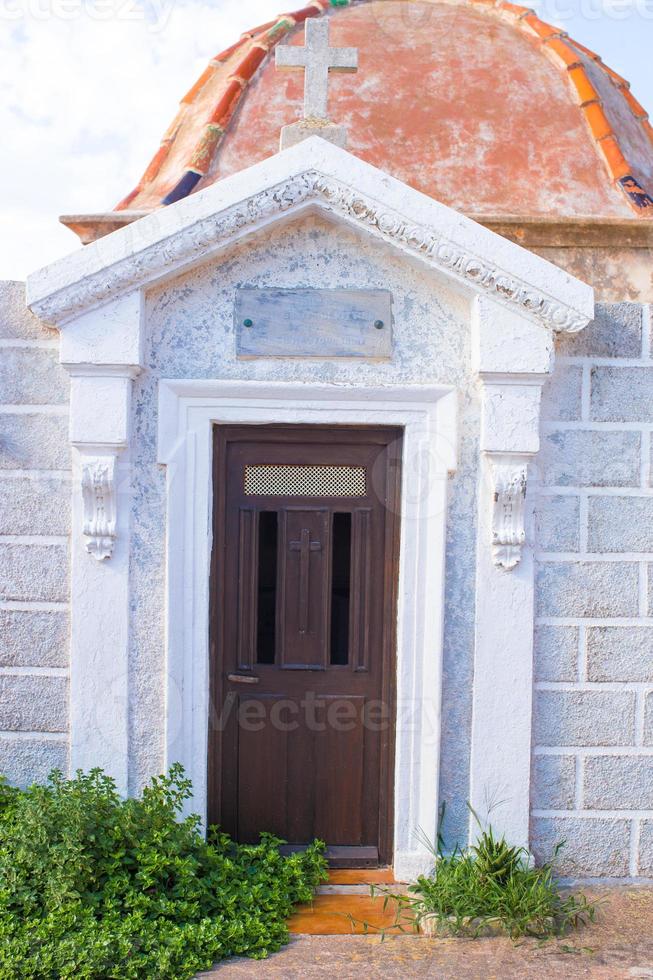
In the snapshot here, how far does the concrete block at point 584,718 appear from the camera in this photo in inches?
191

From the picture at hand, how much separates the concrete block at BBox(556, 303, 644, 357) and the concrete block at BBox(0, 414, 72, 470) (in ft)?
8.90

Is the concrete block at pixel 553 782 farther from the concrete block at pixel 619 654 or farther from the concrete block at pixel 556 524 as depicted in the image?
the concrete block at pixel 556 524

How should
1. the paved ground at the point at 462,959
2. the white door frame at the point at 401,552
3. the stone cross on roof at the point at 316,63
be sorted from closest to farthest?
the paved ground at the point at 462,959 < the white door frame at the point at 401,552 < the stone cross on roof at the point at 316,63

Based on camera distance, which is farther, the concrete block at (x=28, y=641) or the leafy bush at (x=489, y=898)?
the concrete block at (x=28, y=641)

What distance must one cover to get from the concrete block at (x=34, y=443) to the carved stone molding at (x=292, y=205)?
58cm

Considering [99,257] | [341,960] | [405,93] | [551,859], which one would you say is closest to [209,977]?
[341,960]

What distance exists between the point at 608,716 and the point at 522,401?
1.73 metres

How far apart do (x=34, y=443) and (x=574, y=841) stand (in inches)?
139

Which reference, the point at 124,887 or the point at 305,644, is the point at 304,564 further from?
the point at 124,887

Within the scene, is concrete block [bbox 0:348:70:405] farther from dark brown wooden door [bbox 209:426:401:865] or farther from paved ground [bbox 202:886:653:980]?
paved ground [bbox 202:886:653:980]

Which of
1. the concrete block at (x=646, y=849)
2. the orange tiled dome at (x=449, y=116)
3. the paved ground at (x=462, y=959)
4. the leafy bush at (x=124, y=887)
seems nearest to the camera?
the leafy bush at (x=124, y=887)

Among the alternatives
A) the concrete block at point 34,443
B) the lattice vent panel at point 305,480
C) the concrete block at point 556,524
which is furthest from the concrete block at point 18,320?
the concrete block at point 556,524

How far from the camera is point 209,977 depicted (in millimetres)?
3971

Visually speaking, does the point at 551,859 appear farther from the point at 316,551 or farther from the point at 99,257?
the point at 99,257
